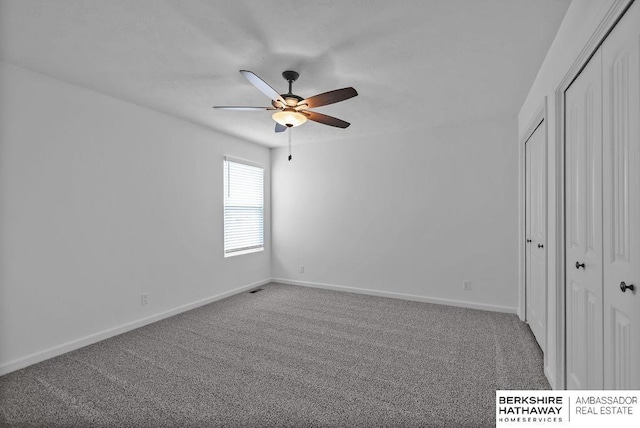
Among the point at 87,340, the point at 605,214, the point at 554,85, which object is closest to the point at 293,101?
the point at 554,85

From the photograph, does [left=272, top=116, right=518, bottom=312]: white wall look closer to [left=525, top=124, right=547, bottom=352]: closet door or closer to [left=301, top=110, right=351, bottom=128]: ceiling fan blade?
[left=525, top=124, right=547, bottom=352]: closet door

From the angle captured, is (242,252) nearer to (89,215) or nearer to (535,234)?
(89,215)

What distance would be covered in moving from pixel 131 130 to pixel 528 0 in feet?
11.9

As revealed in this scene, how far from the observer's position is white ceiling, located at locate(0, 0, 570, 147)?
5.81 ft

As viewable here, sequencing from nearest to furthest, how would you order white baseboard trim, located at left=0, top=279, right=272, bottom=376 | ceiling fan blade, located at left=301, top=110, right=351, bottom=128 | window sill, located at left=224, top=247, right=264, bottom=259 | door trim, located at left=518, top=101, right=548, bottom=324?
white baseboard trim, located at left=0, top=279, right=272, bottom=376 < ceiling fan blade, located at left=301, top=110, right=351, bottom=128 < door trim, located at left=518, top=101, right=548, bottom=324 < window sill, located at left=224, top=247, right=264, bottom=259

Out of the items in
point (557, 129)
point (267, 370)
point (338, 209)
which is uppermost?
point (557, 129)

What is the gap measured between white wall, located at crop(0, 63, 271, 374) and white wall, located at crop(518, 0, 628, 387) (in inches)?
151

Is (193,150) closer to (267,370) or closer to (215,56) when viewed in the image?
(215,56)

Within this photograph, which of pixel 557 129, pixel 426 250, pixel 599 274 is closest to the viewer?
pixel 599 274

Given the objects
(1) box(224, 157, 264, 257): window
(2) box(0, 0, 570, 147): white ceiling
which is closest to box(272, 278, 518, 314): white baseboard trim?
(1) box(224, 157, 264, 257): window

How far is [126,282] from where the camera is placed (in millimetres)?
3234

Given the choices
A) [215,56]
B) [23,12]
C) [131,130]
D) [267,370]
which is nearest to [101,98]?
[131,130]

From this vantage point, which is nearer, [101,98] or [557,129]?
[557,129]

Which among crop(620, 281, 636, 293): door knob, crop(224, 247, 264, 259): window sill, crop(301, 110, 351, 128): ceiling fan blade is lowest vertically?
crop(224, 247, 264, 259): window sill
